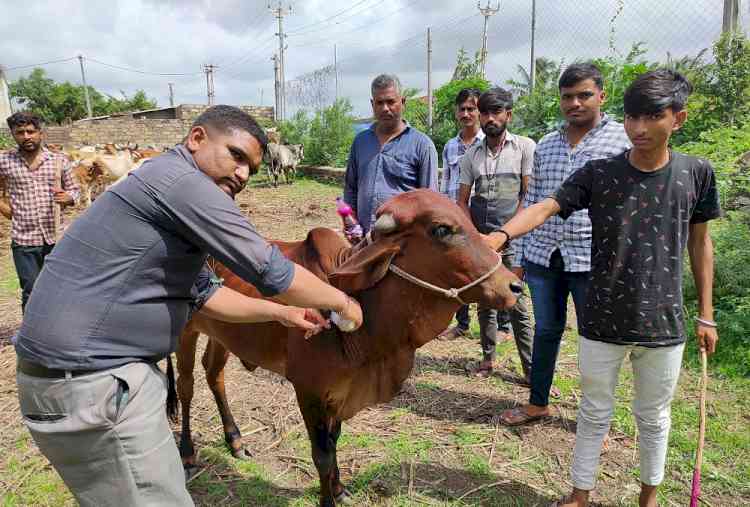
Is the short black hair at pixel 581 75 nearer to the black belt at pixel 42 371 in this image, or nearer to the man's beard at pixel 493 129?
the man's beard at pixel 493 129

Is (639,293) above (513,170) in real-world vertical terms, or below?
below

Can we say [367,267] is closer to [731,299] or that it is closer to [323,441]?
[323,441]

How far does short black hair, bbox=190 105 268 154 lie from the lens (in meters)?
1.84

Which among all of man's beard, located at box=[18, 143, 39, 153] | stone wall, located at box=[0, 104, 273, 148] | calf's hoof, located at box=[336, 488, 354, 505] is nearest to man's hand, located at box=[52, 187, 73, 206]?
man's beard, located at box=[18, 143, 39, 153]

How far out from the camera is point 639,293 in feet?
8.04

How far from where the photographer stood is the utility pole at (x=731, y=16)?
8.32m

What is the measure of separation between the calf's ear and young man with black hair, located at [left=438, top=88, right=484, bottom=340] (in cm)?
300

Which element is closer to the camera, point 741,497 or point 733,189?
point 741,497

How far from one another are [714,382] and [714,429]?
0.78 m

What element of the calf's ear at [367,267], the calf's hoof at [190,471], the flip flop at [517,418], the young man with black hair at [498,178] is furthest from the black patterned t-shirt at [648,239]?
the calf's hoof at [190,471]

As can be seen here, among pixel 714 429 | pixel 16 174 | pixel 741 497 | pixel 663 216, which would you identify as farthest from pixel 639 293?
pixel 16 174

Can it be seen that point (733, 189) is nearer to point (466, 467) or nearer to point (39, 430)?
Result: point (466, 467)

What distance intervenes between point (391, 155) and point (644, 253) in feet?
6.41

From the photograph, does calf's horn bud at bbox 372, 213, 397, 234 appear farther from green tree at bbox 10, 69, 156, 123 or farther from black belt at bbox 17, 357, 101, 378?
green tree at bbox 10, 69, 156, 123
